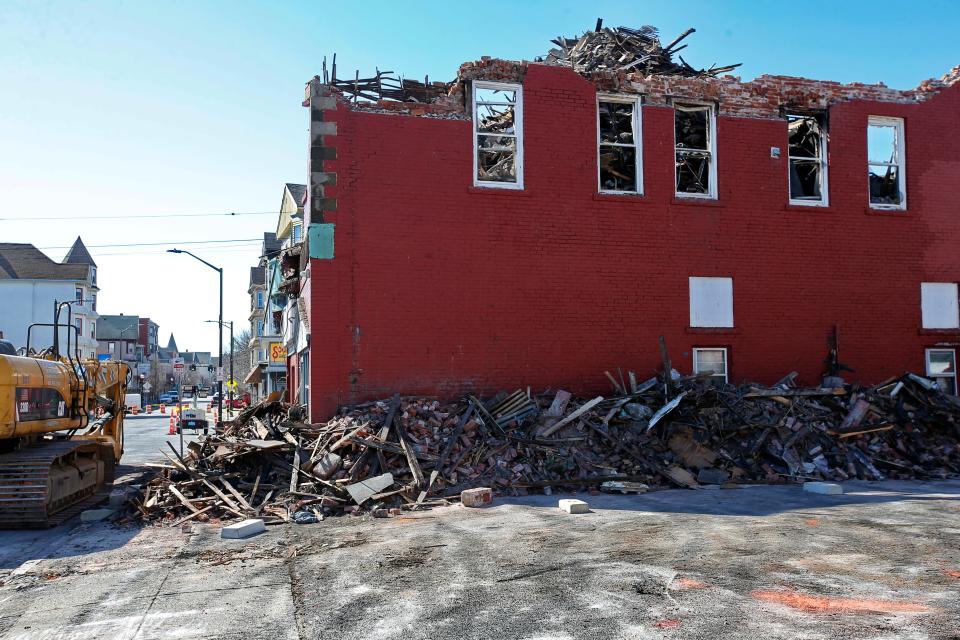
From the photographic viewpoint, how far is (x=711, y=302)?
55.5 ft

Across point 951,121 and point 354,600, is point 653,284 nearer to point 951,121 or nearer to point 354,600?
point 951,121

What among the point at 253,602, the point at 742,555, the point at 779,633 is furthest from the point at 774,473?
the point at 253,602

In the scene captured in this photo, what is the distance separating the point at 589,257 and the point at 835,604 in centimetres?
1088

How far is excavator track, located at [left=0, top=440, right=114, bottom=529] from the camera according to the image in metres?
10.9

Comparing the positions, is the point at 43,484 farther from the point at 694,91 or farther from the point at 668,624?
the point at 694,91

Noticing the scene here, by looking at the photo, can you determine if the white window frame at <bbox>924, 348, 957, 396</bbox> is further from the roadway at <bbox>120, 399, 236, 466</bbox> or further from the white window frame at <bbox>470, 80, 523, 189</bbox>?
the roadway at <bbox>120, 399, 236, 466</bbox>

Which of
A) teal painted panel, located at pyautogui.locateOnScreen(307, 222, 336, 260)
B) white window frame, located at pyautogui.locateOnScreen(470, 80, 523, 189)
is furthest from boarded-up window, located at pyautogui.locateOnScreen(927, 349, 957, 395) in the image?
teal painted panel, located at pyautogui.locateOnScreen(307, 222, 336, 260)

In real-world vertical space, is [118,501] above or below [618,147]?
below

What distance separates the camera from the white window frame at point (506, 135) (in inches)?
628

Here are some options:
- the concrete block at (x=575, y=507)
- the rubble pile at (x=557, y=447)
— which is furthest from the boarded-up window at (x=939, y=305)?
the concrete block at (x=575, y=507)

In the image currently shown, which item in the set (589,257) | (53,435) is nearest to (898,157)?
(589,257)

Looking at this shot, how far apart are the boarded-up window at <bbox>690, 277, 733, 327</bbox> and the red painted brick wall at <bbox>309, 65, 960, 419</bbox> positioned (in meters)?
0.22

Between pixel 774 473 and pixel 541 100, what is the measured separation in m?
8.80

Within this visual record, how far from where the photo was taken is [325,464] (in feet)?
40.3
